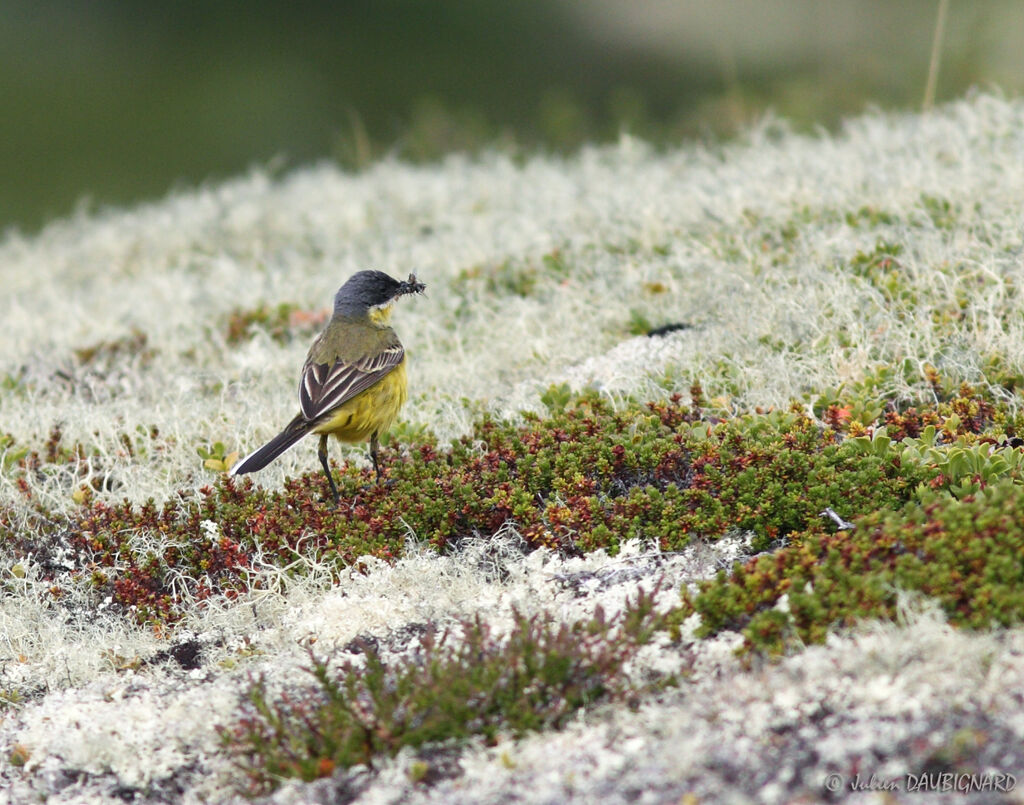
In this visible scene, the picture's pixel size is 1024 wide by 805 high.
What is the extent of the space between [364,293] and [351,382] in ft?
4.11

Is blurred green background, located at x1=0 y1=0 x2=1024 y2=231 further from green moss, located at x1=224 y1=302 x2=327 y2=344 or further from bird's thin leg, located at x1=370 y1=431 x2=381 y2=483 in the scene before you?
bird's thin leg, located at x1=370 y1=431 x2=381 y2=483

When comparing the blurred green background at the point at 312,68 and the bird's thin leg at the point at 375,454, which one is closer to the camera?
the bird's thin leg at the point at 375,454

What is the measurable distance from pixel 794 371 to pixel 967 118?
594cm

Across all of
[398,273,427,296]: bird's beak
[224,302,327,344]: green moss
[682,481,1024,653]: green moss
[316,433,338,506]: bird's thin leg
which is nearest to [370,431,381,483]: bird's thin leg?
[316,433,338,506]: bird's thin leg

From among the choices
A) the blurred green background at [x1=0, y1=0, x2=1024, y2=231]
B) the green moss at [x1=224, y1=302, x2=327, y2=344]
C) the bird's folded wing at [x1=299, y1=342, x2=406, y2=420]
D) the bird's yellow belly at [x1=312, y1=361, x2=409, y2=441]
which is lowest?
the bird's yellow belly at [x1=312, y1=361, x2=409, y2=441]

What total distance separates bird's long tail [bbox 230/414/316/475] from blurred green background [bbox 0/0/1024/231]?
42.9 ft

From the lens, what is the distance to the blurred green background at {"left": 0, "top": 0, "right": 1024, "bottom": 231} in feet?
91.7

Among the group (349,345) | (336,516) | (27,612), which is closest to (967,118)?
(349,345)

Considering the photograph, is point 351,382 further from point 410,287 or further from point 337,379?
point 410,287

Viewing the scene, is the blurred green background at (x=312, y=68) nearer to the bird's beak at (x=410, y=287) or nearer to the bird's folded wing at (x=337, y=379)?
the bird's beak at (x=410, y=287)

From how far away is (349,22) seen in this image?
132 feet

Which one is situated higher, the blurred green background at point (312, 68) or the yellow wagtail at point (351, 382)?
the blurred green background at point (312, 68)

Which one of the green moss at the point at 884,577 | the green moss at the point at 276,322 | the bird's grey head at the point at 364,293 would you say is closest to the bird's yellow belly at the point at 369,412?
the bird's grey head at the point at 364,293

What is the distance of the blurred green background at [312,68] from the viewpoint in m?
28.0
